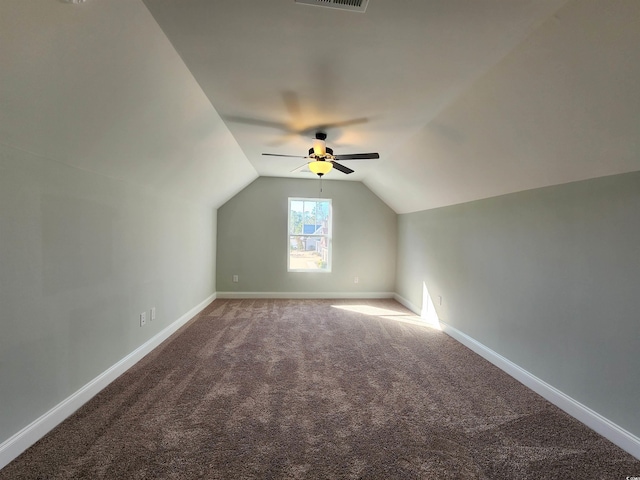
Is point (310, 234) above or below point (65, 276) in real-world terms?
above

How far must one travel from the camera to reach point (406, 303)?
5070 millimetres

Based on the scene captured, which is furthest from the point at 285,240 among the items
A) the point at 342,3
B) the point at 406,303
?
the point at 342,3

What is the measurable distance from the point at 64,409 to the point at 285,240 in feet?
13.0

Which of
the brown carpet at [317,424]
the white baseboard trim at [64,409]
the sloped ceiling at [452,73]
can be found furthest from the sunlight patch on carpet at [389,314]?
the white baseboard trim at [64,409]

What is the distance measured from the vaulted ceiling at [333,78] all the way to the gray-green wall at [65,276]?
23cm

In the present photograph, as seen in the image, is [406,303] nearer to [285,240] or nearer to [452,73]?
[285,240]

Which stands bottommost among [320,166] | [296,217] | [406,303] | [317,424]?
[317,424]

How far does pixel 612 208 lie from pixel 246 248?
498 centimetres

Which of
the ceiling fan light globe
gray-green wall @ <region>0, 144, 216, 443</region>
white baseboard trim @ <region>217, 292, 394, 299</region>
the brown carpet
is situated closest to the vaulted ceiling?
gray-green wall @ <region>0, 144, 216, 443</region>

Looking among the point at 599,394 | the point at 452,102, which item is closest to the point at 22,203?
the point at 452,102

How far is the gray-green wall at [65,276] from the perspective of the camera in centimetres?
151

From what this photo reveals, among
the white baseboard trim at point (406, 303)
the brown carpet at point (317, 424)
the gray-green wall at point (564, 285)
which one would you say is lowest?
the brown carpet at point (317, 424)

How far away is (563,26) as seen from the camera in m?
1.35

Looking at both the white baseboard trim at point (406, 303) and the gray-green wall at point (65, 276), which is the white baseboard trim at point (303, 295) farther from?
the gray-green wall at point (65, 276)
